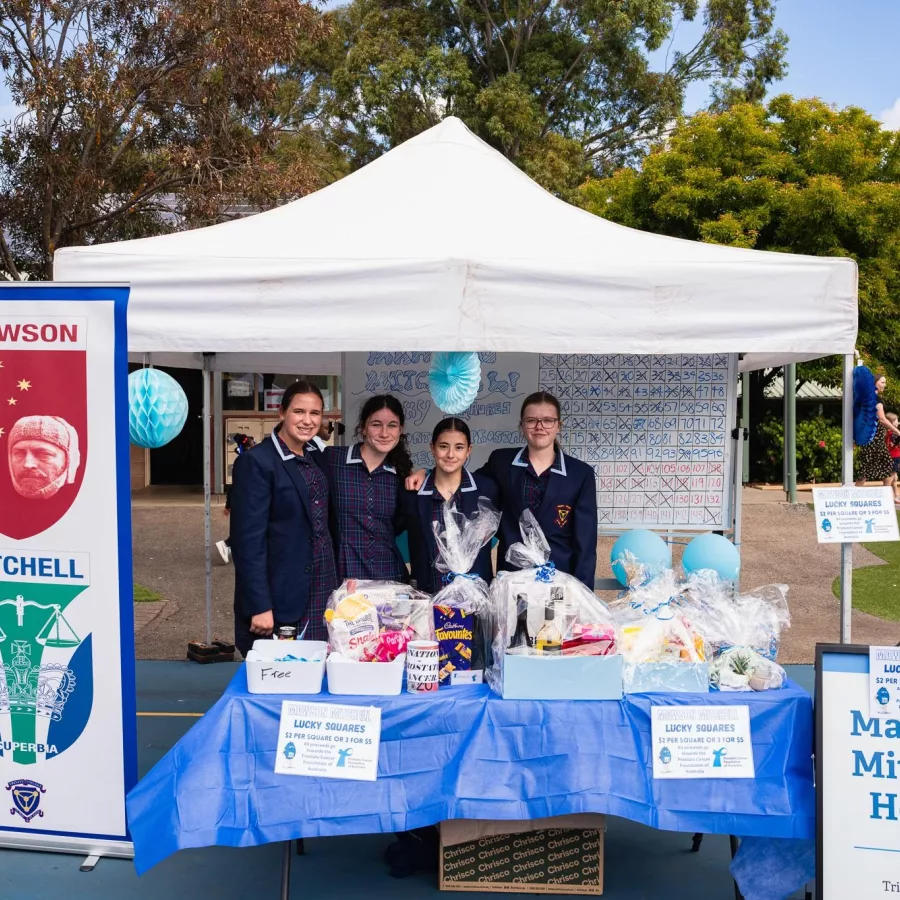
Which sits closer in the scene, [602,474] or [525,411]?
[525,411]

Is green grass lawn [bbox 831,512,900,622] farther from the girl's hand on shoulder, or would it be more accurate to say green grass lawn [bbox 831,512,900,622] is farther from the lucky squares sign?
the lucky squares sign

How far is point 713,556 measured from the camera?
417 cm

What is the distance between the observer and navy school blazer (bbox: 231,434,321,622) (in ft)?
10.6

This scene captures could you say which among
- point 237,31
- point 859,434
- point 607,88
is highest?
point 607,88

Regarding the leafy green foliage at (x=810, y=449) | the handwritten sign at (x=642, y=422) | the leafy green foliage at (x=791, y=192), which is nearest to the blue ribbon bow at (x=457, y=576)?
the handwritten sign at (x=642, y=422)

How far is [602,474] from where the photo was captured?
4.86 meters

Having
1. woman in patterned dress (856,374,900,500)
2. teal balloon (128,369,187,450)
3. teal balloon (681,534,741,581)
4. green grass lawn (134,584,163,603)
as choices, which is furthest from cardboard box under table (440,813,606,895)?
woman in patterned dress (856,374,900,500)

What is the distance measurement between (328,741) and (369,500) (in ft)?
3.41

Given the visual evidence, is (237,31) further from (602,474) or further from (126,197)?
(602,474)

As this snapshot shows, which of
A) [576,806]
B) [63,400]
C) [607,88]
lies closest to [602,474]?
[576,806]

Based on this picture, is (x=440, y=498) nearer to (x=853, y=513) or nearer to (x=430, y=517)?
(x=430, y=517)

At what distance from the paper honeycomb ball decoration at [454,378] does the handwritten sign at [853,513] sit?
4.47 ft

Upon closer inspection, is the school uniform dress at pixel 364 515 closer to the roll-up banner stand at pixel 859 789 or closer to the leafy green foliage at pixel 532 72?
the roll-up banner stand at pixel 859 789

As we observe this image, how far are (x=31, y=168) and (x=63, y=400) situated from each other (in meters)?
8.28
